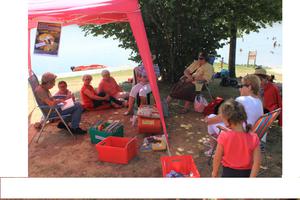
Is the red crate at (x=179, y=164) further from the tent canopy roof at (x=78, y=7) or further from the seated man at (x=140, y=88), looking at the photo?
the seated man at (x=140, y=88)

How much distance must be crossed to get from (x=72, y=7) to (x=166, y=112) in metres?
3.00

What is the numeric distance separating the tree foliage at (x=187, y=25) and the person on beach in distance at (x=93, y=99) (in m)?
2.42

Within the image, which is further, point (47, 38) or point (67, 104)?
point (67, 104)

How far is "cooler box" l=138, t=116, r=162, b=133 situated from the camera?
514 centimetres

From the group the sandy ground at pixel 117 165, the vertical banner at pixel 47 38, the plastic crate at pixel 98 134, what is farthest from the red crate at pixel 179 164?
the vertical banner at pixel 47 38

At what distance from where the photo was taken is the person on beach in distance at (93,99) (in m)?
6.43

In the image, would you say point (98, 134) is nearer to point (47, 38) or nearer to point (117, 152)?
point (117, 152)

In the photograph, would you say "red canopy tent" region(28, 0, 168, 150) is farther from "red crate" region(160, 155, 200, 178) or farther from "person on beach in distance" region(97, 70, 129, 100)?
"person on beach in distance" region(97, 70, 129, 100)

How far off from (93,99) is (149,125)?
6.52 feet

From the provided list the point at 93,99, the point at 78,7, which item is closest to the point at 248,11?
the point at 93,99

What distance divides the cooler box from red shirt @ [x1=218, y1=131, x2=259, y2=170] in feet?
8.30

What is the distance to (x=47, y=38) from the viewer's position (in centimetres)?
412

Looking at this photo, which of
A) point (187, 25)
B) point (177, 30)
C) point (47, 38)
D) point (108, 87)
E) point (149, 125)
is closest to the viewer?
point (47, 38)
